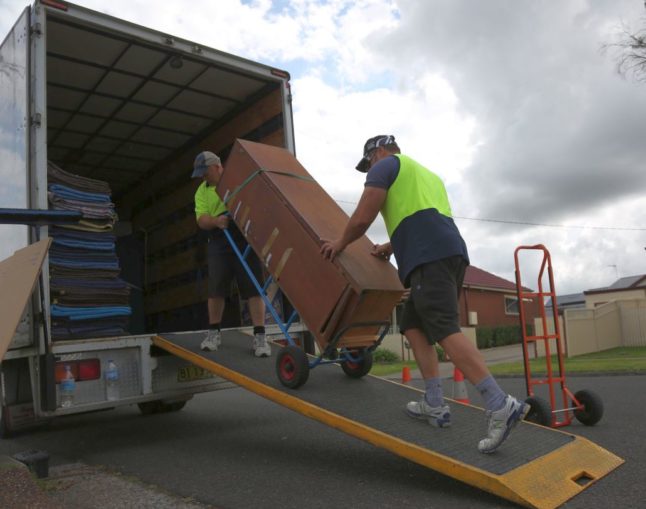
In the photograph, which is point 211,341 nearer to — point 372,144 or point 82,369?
point 82,369

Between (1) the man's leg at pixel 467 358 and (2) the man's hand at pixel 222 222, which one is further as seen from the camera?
(2) the man's hand at pixel 222 222

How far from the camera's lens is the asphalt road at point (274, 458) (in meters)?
3.31

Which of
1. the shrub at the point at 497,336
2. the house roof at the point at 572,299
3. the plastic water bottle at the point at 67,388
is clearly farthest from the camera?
the house roof at the point at 572,299

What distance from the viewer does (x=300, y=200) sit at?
4762mm

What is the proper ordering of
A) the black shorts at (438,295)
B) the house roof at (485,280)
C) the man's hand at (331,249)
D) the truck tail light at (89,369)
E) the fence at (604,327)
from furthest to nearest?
the house roof at (485,280) < the fence at (604,327) < the truck tail light at (89,369) < the man's hand at (331,249) < the black shorts at (438,295)

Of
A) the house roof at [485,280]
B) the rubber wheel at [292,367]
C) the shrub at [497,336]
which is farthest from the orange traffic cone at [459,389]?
the house roof at [485,280]

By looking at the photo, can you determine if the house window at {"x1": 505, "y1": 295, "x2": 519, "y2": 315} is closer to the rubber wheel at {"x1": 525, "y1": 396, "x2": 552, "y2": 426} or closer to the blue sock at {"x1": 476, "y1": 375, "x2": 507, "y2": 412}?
the rubber wheel at {"x1": 525, "y1": 396, "x2": 552, "y2": 426}

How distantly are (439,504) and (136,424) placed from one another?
4.46m

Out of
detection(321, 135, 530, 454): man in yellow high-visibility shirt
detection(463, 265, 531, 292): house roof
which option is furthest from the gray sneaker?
detection(463, 265, 531, 292): house roof

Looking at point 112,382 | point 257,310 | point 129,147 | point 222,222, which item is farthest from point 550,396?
point 129,147

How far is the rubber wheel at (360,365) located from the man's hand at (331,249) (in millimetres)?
1035

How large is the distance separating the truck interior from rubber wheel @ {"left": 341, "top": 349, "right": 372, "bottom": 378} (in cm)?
239

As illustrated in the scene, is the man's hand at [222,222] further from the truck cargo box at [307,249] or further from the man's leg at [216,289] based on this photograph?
the man's leg at [216,289]

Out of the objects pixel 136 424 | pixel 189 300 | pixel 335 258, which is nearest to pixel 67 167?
pixel 189 300
